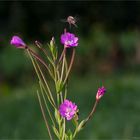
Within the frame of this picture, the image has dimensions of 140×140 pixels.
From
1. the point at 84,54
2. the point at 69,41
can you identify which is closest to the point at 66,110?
the point at 69,41

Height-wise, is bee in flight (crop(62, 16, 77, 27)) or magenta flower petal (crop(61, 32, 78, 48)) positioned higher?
bee in flight (crop(62, 16, 77, 27))

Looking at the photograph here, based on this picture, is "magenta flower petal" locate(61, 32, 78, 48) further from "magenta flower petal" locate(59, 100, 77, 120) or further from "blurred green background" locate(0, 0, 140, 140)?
"blurred green background" locate(0, 0, 140, 140)

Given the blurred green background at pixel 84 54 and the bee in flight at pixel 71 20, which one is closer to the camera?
the bee in flight at pixel 71 20

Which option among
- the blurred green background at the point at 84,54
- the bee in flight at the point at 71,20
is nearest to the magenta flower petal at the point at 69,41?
the bee in flight at the point at 71,20

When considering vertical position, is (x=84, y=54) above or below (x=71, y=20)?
below

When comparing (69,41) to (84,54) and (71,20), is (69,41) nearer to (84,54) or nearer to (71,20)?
(71,20)

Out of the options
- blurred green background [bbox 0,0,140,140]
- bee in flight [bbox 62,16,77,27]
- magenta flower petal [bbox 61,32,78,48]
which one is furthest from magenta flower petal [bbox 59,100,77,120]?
blurred green background [bbox 0,0,140,140]

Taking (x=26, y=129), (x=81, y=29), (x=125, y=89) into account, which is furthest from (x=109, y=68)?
(x=26, y=129)

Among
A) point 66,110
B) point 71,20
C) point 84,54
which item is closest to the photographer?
point 66,110

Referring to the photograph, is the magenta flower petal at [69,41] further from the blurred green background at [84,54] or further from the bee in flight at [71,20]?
the blurred green background at [84,54]

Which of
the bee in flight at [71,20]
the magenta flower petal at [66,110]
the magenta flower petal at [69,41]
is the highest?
the bee in flight at [71,20]
